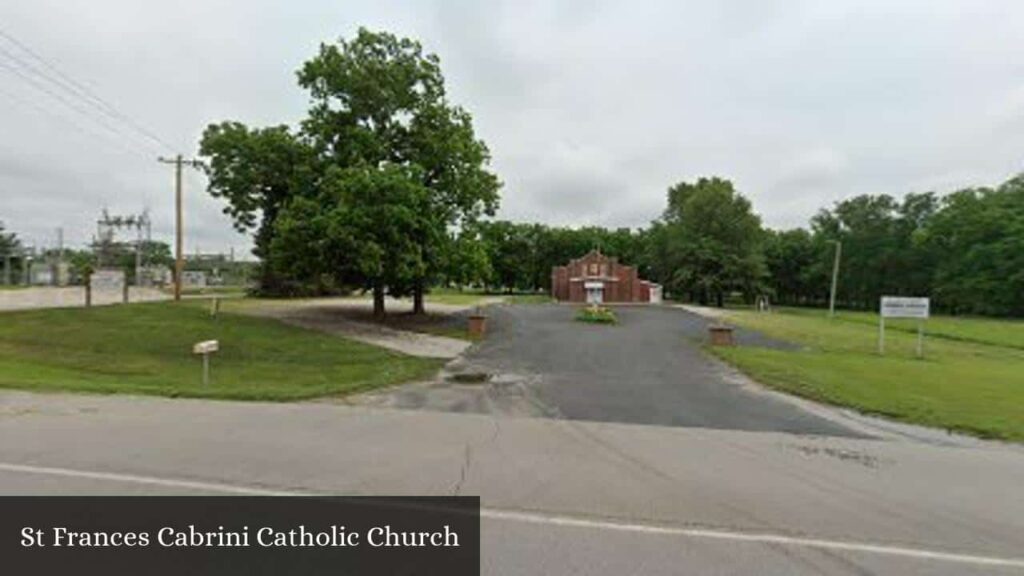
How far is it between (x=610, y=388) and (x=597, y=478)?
775 centimetres

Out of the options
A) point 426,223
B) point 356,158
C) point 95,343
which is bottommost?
point 95,343

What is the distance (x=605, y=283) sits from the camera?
77.7 meters

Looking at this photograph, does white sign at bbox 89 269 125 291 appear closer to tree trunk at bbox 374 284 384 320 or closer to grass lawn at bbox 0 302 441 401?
grass lawn at bbox 0 302 441 401

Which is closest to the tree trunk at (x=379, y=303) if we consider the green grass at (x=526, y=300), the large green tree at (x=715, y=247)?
the green grass at (x=526, y=300)

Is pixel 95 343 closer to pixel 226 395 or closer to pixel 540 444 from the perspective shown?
pixel 226 395

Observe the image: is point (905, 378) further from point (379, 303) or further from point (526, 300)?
point (526, 300)

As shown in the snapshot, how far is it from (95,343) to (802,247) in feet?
311

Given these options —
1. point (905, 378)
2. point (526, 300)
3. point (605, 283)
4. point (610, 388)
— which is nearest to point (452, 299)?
point (526, 300)

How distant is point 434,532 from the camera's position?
209 inches

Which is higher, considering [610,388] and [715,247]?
[715,247]

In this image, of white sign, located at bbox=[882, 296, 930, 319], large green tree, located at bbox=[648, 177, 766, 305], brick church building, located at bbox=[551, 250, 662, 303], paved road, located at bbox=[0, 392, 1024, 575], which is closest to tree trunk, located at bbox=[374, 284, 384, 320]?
paved road, located at bbox=[0, 392, 1024, 575]

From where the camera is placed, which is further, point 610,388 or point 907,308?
point 907,308

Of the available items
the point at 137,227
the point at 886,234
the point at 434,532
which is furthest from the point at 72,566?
the point at 886,234

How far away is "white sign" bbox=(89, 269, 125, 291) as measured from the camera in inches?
1213
